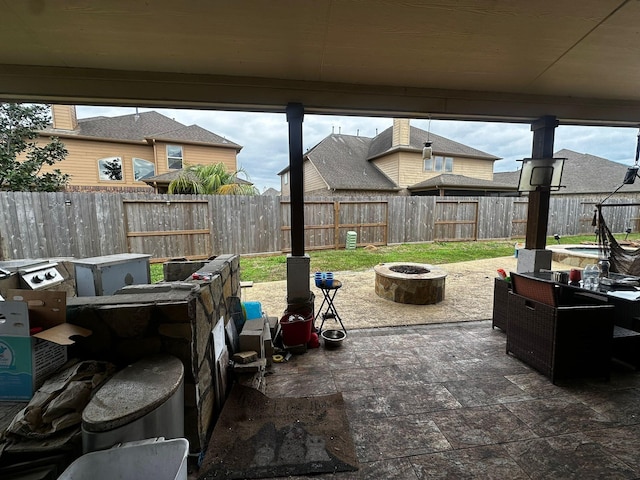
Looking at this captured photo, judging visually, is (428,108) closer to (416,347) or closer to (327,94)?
(327,94)

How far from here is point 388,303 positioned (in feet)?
14.4

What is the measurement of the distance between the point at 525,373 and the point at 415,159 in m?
12.0

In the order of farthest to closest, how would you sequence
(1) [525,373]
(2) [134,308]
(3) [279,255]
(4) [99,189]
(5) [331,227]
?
(4) [99,189] < (5) [331,227] < (3) [279,255] < (1) [525,373] < (2) [134,308]

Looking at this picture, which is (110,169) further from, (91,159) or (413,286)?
(413,286)

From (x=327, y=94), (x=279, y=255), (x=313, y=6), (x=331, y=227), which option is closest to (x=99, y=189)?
(x=279, y=255)

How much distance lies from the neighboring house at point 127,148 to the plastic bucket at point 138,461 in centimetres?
1002

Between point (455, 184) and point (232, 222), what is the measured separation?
9.94 m

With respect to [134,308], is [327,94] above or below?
above

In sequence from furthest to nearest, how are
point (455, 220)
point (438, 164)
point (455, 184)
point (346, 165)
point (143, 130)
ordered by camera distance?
point (346, 165)
point (438, 164)
point (455, 184)
point (143, 130)
point (455, 220)

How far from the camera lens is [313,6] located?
1704 millimetres

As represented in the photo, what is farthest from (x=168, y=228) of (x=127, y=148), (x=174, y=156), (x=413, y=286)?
(x=127, y=148)

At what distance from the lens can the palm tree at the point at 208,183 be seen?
7.64 meters

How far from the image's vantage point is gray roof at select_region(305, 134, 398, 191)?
1244 centimetres

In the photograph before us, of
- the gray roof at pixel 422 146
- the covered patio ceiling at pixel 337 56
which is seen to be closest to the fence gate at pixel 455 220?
the gray roof at pixel 422 146
